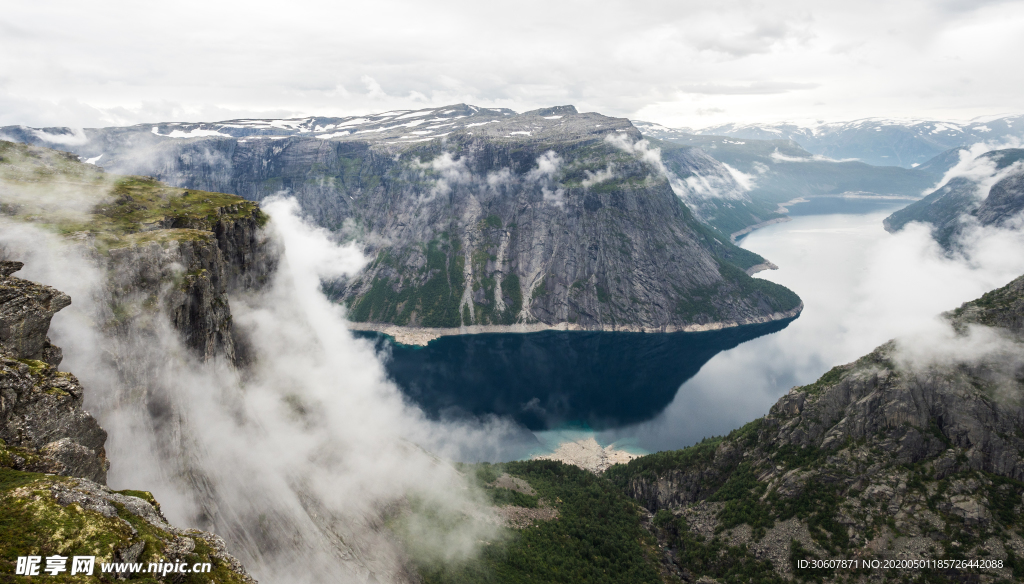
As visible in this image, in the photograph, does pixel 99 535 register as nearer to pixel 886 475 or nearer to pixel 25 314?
pixel 25 314

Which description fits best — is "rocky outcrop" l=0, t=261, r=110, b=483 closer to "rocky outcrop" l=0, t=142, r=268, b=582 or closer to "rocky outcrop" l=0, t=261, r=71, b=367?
"rocky outcrop" l=0, t=261, r=71, b=367

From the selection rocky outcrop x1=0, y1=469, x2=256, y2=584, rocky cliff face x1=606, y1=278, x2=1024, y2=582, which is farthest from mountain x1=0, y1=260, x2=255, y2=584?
rocky cliff face x1=606, y1=278, x2=1024, y2=582

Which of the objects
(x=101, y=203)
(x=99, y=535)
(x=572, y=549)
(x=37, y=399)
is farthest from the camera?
(x=572, y=549)

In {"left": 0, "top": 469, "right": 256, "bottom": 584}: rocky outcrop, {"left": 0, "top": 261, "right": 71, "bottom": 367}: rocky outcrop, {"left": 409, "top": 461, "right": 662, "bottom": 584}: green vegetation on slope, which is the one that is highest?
{"left": 0, "top": 261, "right": 71, "bottom": 367}: rocky outcrop

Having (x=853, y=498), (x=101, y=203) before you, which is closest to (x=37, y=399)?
(x=101, y=203)

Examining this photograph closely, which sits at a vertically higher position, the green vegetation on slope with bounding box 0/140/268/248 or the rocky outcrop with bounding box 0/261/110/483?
the green vegetation on slope with bounding box 0/140/268/248

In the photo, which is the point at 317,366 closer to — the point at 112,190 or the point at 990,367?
the point at 112,190

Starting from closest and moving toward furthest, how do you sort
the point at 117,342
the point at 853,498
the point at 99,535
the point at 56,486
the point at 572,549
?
the point at 99,535 < the point at 56,486 < the point at 117,342 < the point at 853,498 < the point at 572,549

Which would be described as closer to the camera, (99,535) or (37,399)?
(99,535)
